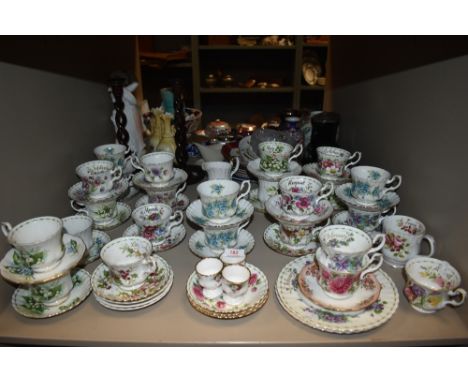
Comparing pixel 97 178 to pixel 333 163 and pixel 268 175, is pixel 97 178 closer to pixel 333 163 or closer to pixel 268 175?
pixel 268 175

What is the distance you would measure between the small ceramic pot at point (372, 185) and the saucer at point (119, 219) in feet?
2.31

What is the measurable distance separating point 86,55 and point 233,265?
3.15 feet

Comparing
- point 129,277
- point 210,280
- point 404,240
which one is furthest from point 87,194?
point 404,240


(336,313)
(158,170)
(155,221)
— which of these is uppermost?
(158,170)

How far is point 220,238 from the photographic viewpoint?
95 centimetres

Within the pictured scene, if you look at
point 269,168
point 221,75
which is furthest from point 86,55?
point 221,75

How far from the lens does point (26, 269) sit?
74cm

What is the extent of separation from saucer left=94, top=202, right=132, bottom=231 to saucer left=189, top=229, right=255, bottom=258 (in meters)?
0.26

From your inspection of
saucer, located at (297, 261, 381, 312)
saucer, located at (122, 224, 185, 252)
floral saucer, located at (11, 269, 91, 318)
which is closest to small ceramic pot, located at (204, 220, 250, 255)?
saucer, located at (122, 224, 185, 252)

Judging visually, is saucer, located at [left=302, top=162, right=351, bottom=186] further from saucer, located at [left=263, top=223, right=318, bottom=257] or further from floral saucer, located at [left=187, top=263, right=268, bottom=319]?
floral saucer, located at [left=187, top=263, right=268, bottom=319]

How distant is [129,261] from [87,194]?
1.18 ft

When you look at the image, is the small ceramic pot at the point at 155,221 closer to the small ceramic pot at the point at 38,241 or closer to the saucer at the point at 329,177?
the small ceramic pot at the point at 38,241

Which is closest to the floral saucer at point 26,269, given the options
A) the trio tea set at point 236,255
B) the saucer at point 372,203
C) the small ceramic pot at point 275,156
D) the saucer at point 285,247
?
the trio tea set at point 236,255

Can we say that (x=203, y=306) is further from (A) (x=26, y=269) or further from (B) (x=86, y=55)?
(B) (x=86, y=55)
